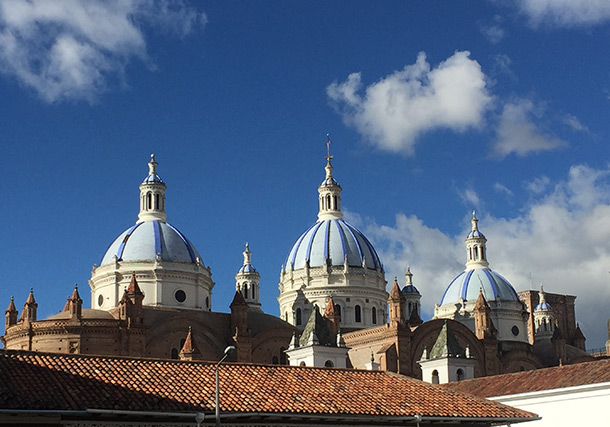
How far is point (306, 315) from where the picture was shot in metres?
73.7

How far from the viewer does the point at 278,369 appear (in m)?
31.5

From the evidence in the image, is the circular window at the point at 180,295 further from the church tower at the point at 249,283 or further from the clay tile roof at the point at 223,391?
the clay tile roof at the point at 223,391

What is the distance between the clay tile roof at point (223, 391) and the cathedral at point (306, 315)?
924 inches

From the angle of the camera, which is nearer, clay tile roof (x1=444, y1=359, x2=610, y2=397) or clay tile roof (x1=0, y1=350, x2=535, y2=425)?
clay tile roof (x1=0, y1=350, x2=535, y2=425)

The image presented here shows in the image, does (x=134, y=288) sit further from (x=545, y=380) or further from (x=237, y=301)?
(x=545, y=380)

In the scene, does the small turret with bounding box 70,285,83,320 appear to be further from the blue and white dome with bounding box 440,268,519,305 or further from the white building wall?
the blue and white dome with bounding box 440,268,519,305

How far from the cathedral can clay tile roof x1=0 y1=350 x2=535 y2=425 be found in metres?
23.5

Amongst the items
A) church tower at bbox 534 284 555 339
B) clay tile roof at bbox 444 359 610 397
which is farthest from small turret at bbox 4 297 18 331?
church tower at bbox 534 284 555 339

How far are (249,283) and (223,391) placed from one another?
187ft

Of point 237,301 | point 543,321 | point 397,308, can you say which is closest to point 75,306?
point 237,301

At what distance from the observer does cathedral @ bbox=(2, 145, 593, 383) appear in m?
56.1

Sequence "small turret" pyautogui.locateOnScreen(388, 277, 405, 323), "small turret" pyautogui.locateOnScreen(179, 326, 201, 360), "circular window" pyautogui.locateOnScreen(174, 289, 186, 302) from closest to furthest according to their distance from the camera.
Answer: "small turret" pyautogui.locateOnScreen(179, 326, 201, 360) → "circular window" pyautogui.locateOnScreen(174, 289, 186, 302) → "small turret" pyautogui.locateOnScreen(388, 277, 405, 323)

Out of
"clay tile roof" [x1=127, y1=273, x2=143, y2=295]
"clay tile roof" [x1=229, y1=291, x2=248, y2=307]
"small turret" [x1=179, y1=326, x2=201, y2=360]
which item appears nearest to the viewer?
"small turret" [x1=179, y1=326, x2=201, y2=360]

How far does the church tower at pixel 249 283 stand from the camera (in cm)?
8500
